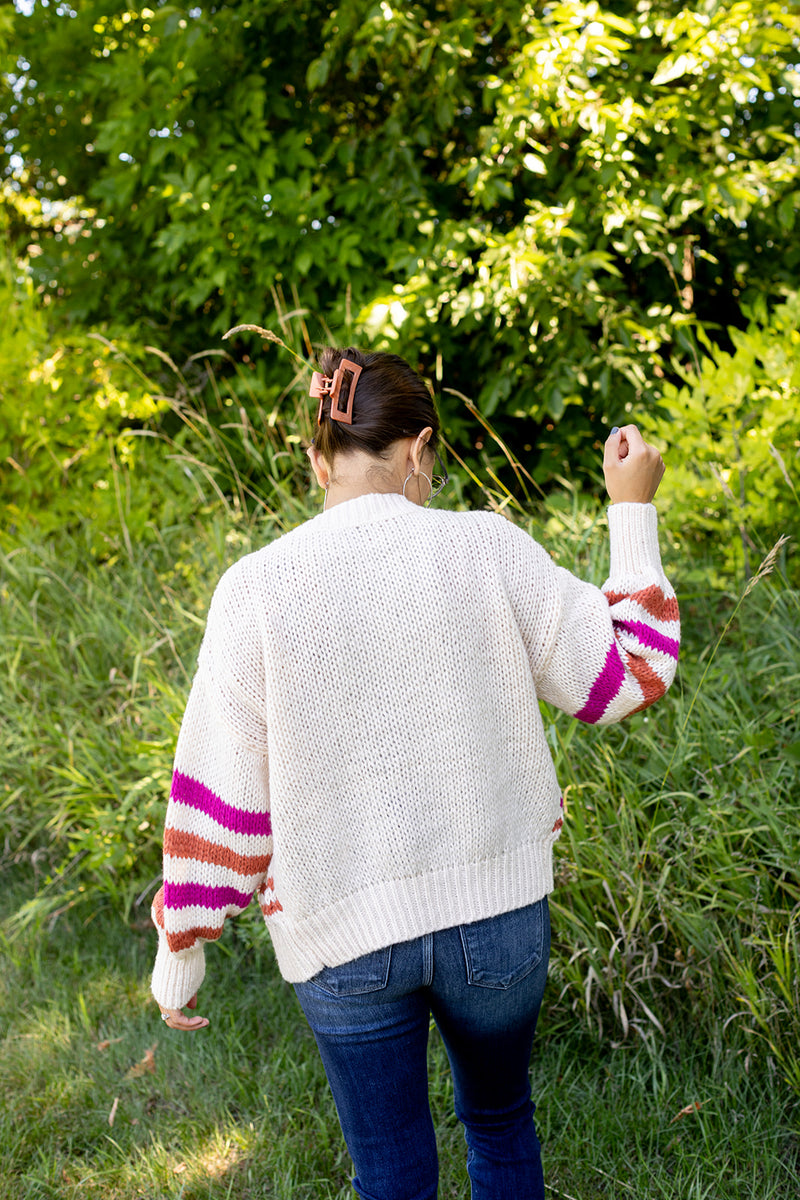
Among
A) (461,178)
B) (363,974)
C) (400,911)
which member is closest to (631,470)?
(400,911)

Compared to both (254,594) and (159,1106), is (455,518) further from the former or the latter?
(159,1106)

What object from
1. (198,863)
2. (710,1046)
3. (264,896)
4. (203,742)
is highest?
(203,742)

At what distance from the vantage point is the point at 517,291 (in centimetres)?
356

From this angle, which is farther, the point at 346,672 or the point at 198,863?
the point at 198,863

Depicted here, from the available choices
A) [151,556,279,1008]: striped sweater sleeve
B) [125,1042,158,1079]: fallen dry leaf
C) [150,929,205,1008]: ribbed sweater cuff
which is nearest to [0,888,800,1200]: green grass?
[125,1042,158,1079]: fallen dry leaf

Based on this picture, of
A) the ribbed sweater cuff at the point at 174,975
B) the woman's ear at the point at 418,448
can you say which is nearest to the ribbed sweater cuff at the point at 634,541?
the woman's ear at the point at 418,448

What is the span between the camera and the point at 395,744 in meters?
1.34

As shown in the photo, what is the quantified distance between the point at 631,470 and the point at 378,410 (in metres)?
0.40

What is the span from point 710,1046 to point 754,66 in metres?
3.28

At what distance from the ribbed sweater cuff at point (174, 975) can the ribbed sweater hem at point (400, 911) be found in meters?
0.20

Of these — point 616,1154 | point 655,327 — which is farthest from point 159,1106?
point 655,327

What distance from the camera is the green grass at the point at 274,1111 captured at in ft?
6.53

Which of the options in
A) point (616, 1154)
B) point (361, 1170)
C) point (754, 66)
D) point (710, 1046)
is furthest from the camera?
point (754, 66)

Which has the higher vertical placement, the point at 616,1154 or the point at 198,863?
the point at 198,863
